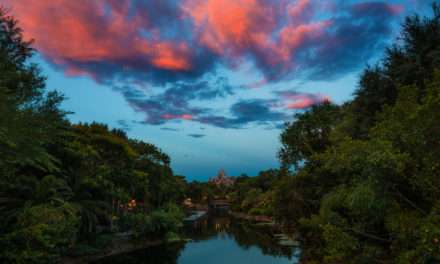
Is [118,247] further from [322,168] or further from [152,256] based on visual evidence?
[322,168]

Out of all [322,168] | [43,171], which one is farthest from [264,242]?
[43,171]

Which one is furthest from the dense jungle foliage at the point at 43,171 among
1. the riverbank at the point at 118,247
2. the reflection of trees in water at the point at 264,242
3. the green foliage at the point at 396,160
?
the reflection of trees in water at the point at 264,242

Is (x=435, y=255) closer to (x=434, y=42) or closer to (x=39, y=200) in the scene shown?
(x=434, y=42)

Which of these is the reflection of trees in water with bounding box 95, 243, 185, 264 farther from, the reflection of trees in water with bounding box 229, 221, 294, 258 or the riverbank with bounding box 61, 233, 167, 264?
the reflection of trees in water with bounding box 229, 221, 294, 258

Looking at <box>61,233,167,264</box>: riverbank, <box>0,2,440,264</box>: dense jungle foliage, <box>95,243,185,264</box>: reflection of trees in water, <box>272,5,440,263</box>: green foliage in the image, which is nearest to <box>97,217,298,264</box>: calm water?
<box>95,243,185,264</box>: reflection of trees in water

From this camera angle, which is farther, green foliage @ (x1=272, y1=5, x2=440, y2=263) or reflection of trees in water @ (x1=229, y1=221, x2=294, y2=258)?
reflection of trees in water @ (x1=229, y1=221, x2=294, y2=258)

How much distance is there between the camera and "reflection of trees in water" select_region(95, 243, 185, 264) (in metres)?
23.5

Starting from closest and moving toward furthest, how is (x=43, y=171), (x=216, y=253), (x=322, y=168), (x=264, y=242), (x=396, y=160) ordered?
(x=396, y=160) < (x=322, y=168) < (x=43, y=171) < (x=216, y=253) < (x=264, y=242)

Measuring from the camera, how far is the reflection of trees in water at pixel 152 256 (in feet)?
77.1

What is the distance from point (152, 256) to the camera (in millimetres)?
26047

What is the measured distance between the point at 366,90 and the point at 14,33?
1908cm

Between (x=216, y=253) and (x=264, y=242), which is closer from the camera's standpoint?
(x=216, y=253)

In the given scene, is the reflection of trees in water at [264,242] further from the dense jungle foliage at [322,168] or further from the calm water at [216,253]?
the dense jungle foliage at [322,168]

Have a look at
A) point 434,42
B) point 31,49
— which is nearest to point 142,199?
point 31,49
